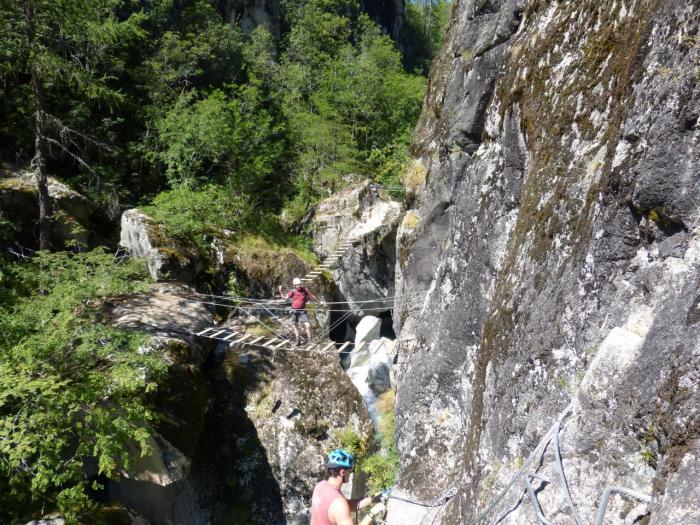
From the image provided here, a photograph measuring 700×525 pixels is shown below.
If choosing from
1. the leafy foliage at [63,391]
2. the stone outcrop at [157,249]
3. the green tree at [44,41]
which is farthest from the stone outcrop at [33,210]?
the leafy foliage at [63,391]

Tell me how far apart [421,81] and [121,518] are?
739 inches

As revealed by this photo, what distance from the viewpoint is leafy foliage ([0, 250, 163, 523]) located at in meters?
5.82

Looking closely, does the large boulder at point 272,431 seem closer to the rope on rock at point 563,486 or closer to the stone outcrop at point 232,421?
the stone outcrop at point 232,421

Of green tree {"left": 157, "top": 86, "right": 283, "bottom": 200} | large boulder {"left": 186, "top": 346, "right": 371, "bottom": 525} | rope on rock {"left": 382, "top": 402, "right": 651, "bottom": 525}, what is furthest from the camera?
green tree {"left": 157, "top": 86, "right": 283, "bottom": 200}

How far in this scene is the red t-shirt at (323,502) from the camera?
10.3 feet

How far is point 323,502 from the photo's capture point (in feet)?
10.4

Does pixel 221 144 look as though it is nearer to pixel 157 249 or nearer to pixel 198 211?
pixel 198 211

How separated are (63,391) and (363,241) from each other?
841 cm

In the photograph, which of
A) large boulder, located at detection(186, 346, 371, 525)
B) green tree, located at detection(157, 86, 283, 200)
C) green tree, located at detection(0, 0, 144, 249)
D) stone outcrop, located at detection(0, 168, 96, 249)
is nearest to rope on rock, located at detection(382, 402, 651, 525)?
large boulder, located at detection(186, 346, 371, 525)

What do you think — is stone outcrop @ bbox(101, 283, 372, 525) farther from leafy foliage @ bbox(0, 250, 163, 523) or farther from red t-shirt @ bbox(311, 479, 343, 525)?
red t-shirt @ bbox(311, 479, 343, 525)

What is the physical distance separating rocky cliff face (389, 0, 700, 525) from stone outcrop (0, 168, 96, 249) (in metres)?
8.29

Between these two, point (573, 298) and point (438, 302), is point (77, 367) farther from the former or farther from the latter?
point (573, 298)

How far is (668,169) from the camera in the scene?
9.73 feet

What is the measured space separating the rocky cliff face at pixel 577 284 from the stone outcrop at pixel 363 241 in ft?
20.9
